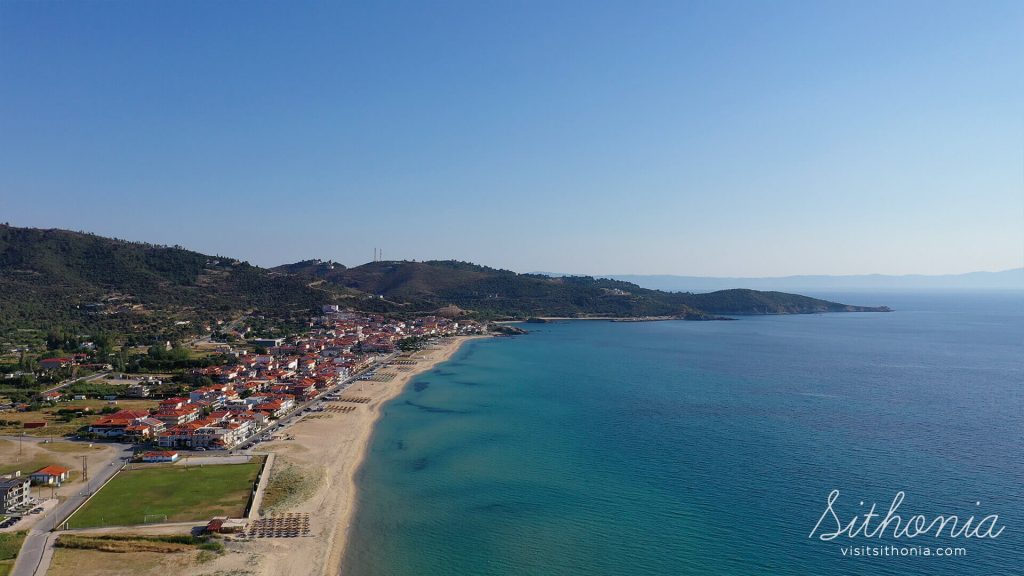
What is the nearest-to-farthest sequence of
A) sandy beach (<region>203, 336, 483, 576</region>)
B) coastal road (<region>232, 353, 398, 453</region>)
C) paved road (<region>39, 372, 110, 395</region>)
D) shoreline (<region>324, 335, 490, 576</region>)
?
1. sandy beach (<region>203, 336, 483, 576</region>)
2. shoreline (<region>324, 335, 490, 576</region>)
3. coastal road (<region>232, 353, 398, 453</region>)
4. paved road (<region>39, 372, 110, 395</region>)

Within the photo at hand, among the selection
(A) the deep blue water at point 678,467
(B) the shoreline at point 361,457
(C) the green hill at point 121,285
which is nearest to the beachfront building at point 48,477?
(B) the shoreline at point 361,457

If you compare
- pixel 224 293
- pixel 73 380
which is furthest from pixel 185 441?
pixel 224 293

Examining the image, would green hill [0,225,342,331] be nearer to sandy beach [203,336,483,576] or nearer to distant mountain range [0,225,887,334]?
distant mountain range [0,225,887,334]

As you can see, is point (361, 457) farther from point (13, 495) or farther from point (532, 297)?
point (532, 297)

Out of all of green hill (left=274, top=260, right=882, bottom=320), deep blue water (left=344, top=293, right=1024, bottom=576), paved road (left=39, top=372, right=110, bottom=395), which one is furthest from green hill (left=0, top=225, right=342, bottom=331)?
deep blue water (left=344, top=293, right=1024, bottom=576)

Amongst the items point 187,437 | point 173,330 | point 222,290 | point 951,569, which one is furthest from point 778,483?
point 222,290

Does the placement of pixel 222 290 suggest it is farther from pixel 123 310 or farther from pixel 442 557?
pixel 442 557
